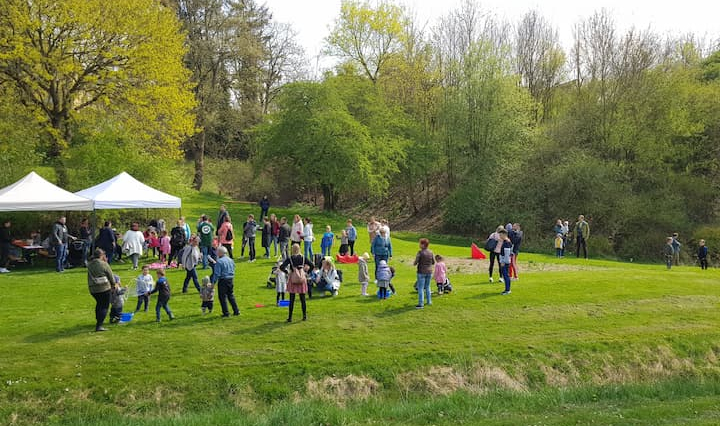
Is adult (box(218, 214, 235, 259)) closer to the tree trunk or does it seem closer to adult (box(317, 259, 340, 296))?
adult (box(317, 259, 340, 296))

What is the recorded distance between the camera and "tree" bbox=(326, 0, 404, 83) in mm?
49438

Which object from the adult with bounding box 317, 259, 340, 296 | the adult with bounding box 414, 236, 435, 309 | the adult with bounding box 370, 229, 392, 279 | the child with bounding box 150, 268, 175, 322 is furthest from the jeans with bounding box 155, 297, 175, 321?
the adult with bounding box 414, 236, 435, 309

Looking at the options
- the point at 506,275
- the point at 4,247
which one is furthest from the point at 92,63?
the point at 506,275

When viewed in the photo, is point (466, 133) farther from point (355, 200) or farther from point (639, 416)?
point (639, 416)

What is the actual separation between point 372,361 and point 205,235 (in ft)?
30.5

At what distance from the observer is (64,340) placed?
12.2m

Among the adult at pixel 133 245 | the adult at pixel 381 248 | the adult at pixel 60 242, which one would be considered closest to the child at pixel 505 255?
the adult at pixel 381 248

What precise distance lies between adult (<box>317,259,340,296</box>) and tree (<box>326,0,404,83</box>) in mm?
36996

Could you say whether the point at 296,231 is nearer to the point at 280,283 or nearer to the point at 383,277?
the point at 280,283

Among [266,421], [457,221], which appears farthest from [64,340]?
[457,221]

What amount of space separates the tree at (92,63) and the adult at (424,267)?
20.0 meters

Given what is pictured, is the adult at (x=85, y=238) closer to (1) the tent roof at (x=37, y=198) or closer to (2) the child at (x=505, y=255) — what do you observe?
(1) the tent roof at (x=37, y=198)

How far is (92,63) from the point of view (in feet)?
89.9

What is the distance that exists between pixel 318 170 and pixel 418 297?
23938mm
